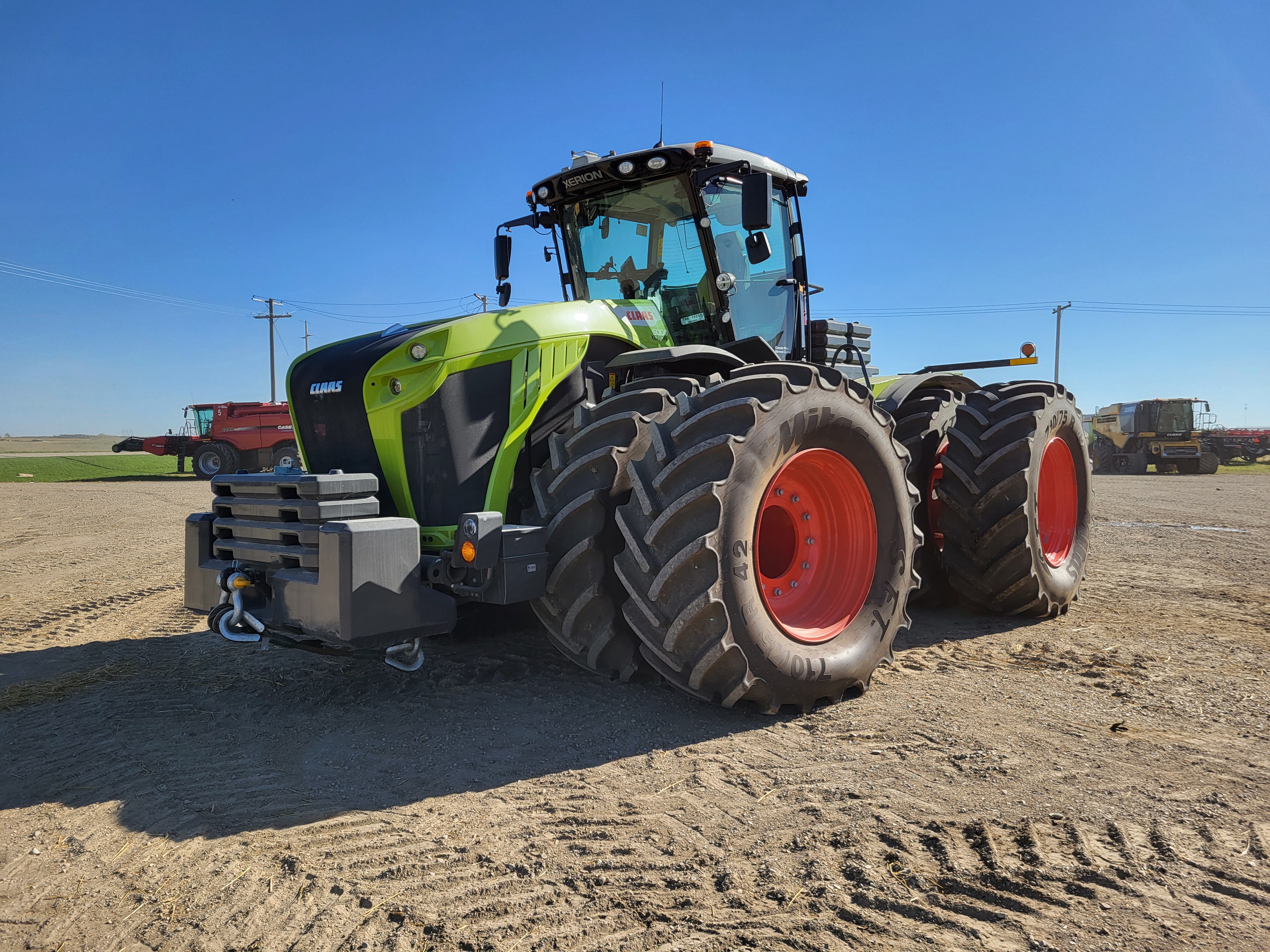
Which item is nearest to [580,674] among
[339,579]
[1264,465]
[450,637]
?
[450,637]

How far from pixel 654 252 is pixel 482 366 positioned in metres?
1.57

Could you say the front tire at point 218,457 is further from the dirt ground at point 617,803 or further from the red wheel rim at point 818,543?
the red wheel rim at point 818,543

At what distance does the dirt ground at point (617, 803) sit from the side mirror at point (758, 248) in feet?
8.04

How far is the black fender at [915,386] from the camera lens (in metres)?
5.90

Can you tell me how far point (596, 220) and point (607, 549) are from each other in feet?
8.06

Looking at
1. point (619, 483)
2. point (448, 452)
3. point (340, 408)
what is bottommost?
point (619, 483)

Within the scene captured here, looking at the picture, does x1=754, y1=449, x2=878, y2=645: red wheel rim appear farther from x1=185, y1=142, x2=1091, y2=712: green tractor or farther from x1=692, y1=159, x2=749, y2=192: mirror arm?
x1=692, y1=159, x2=749, y2=192: mirror arm

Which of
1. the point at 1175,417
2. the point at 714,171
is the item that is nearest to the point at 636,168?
the point at 714,171

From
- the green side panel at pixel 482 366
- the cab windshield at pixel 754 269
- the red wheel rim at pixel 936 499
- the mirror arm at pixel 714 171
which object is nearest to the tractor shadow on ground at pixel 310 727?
the green side panel at pixel 482 366

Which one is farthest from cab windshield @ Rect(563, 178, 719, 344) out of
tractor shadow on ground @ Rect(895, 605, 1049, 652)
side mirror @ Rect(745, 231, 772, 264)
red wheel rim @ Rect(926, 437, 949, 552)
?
tractor shadow on ground @ Rect(895, 605, 1049, 652)

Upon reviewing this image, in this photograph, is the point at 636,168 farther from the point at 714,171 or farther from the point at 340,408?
the point at 340,408

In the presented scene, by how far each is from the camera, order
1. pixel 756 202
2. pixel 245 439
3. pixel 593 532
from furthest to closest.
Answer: pixel 245 439, pixel 756 202, pixel 593 532

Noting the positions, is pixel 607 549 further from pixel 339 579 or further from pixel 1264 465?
pixel 1264 465

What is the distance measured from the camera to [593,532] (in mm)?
3652
